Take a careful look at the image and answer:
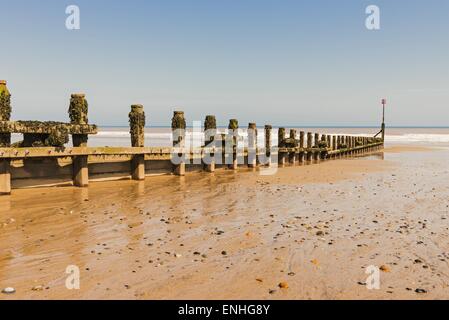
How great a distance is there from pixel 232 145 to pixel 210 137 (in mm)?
1307

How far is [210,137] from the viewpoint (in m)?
15.8

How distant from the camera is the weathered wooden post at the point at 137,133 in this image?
1246cm

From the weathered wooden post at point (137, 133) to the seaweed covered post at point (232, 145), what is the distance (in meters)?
4.65

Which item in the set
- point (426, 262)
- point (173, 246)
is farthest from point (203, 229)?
point (426, 262)

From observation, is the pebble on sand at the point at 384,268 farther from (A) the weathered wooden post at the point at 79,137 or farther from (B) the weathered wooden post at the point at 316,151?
(B) the weathered wooden post at the point at 316,151

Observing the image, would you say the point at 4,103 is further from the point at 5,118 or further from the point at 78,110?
the point at 78,110

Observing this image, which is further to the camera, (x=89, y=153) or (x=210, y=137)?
(x=210, y=137)

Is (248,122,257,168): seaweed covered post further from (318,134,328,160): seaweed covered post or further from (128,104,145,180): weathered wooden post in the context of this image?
(318,134,328,160): seaweed covered post

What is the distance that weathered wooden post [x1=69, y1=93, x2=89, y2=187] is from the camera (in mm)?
10594

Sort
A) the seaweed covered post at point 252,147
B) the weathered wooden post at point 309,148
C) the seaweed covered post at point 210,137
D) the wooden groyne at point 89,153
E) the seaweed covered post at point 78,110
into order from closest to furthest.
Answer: the wooden groyne at point 89,153 → the seaweed covered post at point 78,110 → the seaweed covered post at point 210,137 → the seaweed covered post at point 252,147 → the weathered wooden post at point 309,148

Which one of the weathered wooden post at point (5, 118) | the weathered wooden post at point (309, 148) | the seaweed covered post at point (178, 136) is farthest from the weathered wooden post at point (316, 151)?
the weathered wooden post at point (5, 118)

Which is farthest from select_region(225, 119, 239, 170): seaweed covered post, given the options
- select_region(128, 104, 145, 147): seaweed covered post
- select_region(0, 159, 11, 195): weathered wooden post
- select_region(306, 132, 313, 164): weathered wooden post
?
select_region(0, 159, 11, 195): weathered wooden post

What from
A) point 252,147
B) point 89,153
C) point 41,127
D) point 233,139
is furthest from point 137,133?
point 252,147
